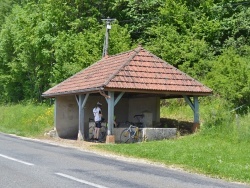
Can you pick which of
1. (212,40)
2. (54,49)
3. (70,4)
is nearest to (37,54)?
(54,49)

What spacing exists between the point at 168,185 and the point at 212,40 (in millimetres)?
24657

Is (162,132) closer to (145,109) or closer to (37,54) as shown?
(145,109)

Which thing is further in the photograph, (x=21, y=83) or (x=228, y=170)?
(x=21, y=83)

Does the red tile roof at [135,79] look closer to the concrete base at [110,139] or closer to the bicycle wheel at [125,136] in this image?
the bicycle wheel at [125,136]

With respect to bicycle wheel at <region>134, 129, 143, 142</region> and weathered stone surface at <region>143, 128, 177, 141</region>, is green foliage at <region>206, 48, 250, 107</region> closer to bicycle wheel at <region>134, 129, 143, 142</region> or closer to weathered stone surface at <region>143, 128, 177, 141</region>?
weathered stone surface at <region>143, 128, 177, 141</region>

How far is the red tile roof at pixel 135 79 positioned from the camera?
18.7 metres

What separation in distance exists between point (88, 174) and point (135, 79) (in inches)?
387

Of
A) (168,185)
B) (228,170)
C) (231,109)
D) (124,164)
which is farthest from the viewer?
(231,109)

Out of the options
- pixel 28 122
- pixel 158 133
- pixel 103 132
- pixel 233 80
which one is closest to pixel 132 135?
pixel 158 133

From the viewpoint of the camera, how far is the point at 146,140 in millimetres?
18781

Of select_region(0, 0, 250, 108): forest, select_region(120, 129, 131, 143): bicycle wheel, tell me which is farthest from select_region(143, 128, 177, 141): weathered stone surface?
select_region(0, 0, 250, 108): forest

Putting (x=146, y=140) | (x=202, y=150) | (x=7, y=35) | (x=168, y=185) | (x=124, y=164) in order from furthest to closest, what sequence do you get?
(x=7, y=35)
(x=146, y=140)
(x=202, y=150)
(x=124, y=164)
(x=168, y=185)

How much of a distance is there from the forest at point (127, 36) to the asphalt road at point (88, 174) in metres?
11.0

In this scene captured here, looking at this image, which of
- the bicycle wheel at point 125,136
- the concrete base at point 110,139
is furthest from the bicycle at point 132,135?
the concrete base at point 110,139
